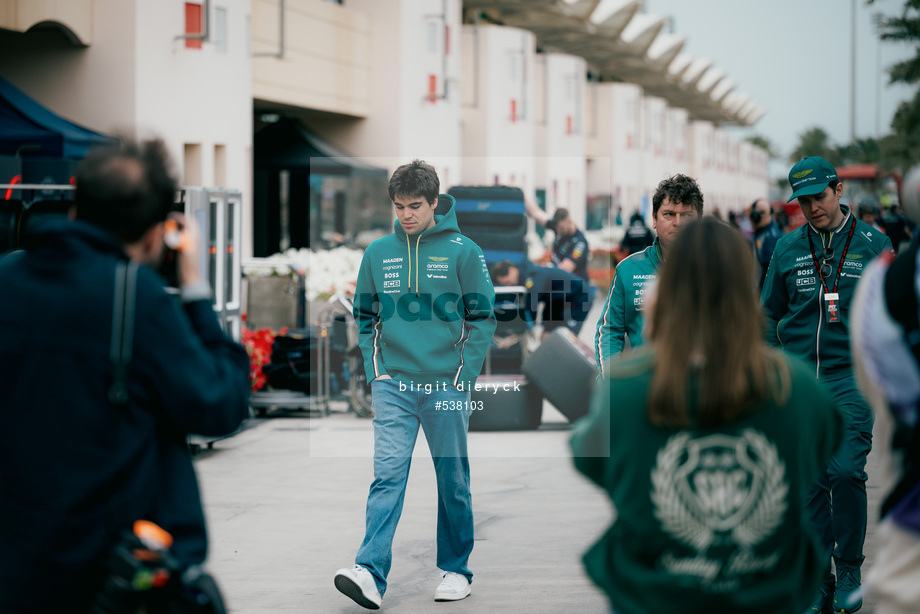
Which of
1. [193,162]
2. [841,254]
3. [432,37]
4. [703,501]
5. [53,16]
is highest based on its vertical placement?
[432,37]

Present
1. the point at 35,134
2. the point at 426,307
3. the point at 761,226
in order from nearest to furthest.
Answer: the point at 426,307, the point at 35,134, the point at 761,226

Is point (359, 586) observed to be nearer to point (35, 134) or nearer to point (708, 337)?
point (708, 337)

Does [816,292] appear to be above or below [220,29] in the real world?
below

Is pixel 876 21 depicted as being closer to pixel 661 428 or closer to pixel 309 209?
pixel 309 209

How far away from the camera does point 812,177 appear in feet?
16.8

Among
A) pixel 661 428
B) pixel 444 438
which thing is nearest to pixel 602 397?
pixel 661 428

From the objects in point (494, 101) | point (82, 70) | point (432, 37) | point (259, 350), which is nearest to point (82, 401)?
point (259, 350)

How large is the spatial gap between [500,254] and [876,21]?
76.3 feet

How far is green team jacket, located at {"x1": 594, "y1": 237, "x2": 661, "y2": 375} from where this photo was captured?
16.4ft

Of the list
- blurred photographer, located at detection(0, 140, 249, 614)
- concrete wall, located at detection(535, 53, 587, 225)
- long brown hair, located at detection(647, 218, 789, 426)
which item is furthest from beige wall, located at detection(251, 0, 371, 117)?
long brown hair, located at detection(647, 218, 789, 426)

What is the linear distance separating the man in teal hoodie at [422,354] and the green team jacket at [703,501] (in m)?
2.78

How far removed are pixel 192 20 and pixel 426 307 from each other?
12.2m

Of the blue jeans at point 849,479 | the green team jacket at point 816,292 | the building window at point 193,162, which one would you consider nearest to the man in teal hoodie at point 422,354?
the green team jacket at point 816,292

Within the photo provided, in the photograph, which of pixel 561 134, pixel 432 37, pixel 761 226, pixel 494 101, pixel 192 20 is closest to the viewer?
pixel 761 226
